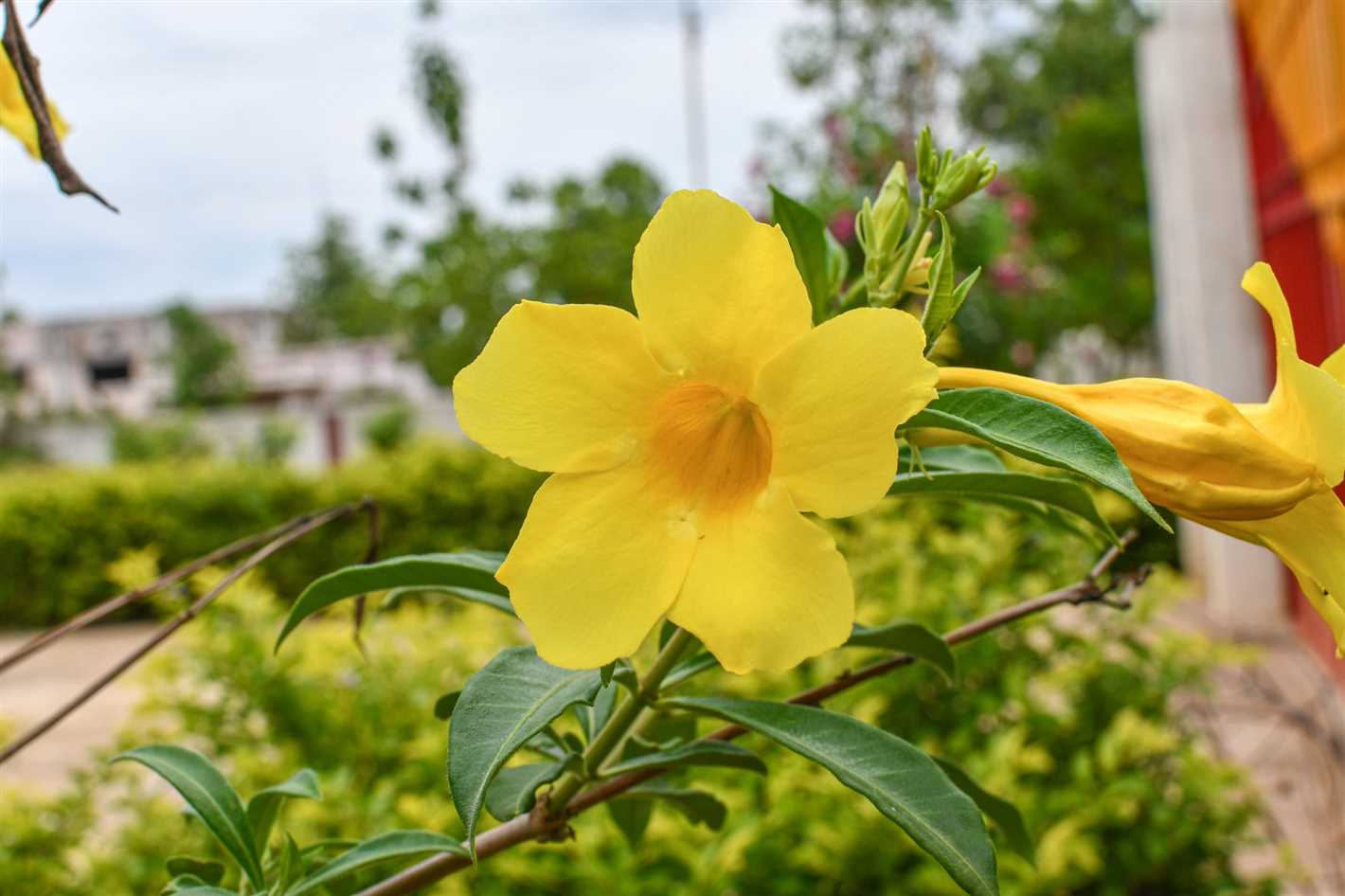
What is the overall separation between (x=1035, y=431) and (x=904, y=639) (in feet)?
0.82

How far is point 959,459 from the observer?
639 millimetres

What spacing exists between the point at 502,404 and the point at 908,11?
45.0 feet

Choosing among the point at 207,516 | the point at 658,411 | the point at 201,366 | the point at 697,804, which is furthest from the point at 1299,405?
the point at 201,366

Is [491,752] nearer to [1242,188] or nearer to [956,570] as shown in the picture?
[956,570]

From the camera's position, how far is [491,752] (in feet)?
1.54

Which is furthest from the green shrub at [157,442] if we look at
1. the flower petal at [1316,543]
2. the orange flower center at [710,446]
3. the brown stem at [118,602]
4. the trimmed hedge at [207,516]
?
the flower petal at [1316,543]

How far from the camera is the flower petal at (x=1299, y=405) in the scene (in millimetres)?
414

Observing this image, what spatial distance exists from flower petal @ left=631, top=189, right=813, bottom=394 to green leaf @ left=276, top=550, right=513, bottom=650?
0.21 meters

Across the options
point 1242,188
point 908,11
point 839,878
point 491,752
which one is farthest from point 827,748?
point 908,11

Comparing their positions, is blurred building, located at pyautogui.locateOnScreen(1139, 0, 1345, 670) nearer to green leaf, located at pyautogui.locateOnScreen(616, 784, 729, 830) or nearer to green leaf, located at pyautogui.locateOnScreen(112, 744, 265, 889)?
green leaf, located at pyautogui.locateOnScreen(616, 784, 729, 830)

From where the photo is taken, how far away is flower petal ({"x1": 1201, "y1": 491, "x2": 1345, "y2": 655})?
0.45 m

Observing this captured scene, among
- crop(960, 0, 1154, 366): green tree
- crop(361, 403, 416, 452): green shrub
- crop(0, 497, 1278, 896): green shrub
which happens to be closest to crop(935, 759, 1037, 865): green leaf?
crop(0, 497, 1278, 896): green shrub

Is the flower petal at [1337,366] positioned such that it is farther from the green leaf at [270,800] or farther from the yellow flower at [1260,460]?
the green leaf at [270,800]

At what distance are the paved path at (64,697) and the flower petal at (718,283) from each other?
13.2ft
